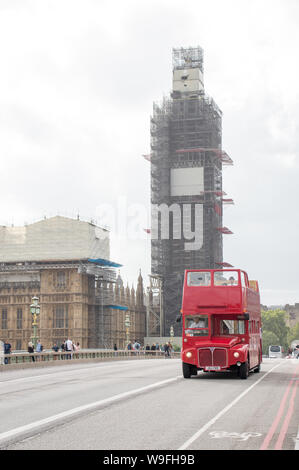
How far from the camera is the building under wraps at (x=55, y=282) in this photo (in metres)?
108

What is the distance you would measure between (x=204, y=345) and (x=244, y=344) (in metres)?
1.70

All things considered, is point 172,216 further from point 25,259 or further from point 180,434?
point 180,434

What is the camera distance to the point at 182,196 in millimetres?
126625

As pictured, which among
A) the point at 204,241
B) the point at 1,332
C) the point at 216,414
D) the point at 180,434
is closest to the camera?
the point at 180,434

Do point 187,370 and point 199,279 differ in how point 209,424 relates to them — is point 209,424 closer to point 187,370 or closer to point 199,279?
point 199,279

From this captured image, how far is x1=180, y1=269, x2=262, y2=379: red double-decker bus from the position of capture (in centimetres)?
2608

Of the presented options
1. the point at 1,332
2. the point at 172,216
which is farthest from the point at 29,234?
the point at 172,216

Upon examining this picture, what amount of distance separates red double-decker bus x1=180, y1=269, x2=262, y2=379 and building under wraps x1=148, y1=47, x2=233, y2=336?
319 ft

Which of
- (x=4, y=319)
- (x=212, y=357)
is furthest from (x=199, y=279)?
(x=4, y=319)

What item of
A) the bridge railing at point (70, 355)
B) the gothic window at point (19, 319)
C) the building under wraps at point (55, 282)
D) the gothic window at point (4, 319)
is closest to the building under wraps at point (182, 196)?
the building under wraps at point (55, 282)

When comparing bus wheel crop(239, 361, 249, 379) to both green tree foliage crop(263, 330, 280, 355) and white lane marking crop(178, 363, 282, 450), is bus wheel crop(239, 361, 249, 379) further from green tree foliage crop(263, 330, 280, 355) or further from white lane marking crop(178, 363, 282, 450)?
green tree foliage crop(263, 330, 280, 355)

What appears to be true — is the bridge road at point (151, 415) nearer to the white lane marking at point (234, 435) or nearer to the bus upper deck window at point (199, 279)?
the white lane marking at point (234, 435)

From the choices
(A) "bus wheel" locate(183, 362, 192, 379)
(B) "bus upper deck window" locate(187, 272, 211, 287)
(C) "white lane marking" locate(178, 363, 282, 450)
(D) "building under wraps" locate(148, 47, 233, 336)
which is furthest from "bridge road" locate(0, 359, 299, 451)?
(D) "building under wraps" locate(148, 47, 233, 336)

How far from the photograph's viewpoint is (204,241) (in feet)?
409
